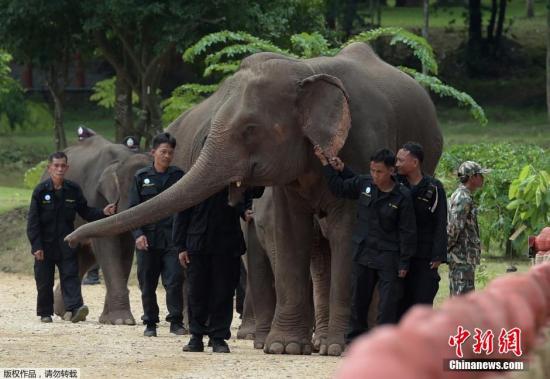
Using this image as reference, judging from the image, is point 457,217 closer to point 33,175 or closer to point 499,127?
point 33,175

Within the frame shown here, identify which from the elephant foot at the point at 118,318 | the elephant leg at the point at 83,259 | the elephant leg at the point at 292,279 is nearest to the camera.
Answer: the elephant leg at the point at 292,279

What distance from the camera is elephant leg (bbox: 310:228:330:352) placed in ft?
44.3

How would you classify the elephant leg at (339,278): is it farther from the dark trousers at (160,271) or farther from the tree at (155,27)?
the tree at (155,27)

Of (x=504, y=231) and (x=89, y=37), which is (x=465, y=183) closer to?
(x=504, y=231)

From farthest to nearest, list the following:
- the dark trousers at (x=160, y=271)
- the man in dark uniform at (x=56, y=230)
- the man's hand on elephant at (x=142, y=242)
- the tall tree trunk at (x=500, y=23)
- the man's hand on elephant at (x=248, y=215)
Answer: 1. the tall tree trunk at (x=500, y=23)
2. the man in dark uniform at (x=56, y=230)
3. the dark trousers at (x=160, y=271)
4. the man's hand on elephant at (x=142, y=242)
5. the man's hand on elephant at (x=248, y=215)

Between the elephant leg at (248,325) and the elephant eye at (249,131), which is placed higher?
the elephant eye at (249,131)

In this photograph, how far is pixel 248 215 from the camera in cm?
1412

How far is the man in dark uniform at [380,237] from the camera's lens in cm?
1187

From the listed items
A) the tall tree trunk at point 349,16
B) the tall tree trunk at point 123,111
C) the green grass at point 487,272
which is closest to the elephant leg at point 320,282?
the green grass at point 487,272

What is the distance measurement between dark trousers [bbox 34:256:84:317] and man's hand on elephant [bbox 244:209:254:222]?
314 centimetres

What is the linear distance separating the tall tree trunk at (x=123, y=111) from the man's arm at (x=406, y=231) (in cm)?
2089

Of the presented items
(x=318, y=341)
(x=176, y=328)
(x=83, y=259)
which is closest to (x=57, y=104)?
(x=83, y=259)

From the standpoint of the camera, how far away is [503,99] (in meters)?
45.8

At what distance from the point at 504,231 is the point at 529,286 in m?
16.2
